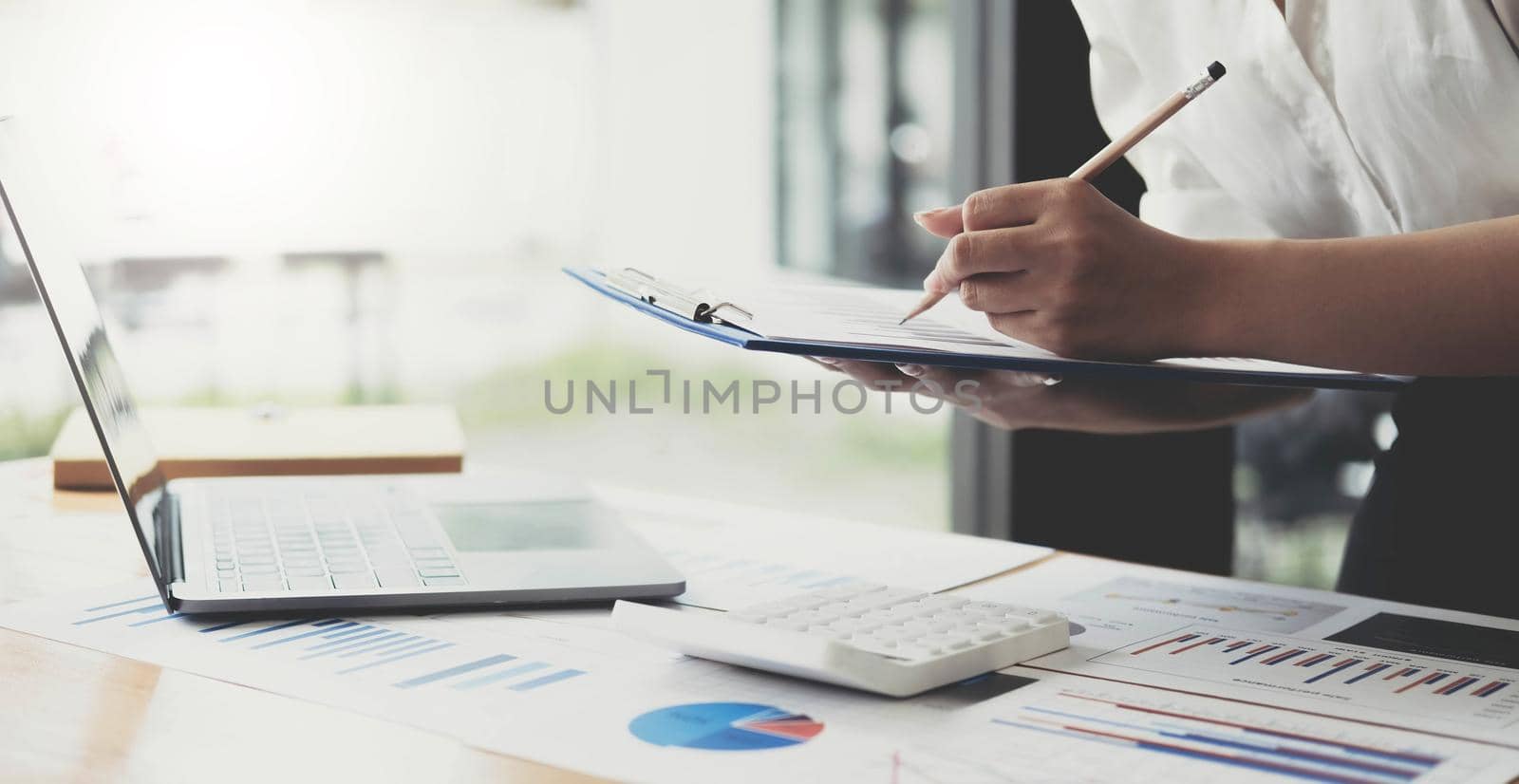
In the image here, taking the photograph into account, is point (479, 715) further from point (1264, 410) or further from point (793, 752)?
point (1264, 410)

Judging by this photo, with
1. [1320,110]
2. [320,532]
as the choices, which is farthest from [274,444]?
[1320,110]

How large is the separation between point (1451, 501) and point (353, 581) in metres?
0.73

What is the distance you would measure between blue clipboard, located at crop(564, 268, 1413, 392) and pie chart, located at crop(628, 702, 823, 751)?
6.4 inches

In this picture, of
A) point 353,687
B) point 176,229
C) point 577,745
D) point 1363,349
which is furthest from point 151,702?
point 176,229

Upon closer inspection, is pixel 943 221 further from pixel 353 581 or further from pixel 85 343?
pixel 85 343

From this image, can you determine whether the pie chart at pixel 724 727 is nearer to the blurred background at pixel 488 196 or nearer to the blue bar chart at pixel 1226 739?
the blue bar chart at pixel 1226 739

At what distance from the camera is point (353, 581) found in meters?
0.71

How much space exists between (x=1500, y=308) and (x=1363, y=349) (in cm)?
7

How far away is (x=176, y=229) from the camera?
3.43 meters

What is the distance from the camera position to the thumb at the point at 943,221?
76cm

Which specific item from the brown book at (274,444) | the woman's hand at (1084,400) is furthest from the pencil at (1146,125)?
the brown book at (274,444)

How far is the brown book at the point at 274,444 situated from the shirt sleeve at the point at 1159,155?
62 cm

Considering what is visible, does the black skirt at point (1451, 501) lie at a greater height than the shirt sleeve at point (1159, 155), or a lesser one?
lesser

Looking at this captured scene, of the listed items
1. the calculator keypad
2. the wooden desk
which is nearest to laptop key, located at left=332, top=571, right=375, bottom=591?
the wooden desk
